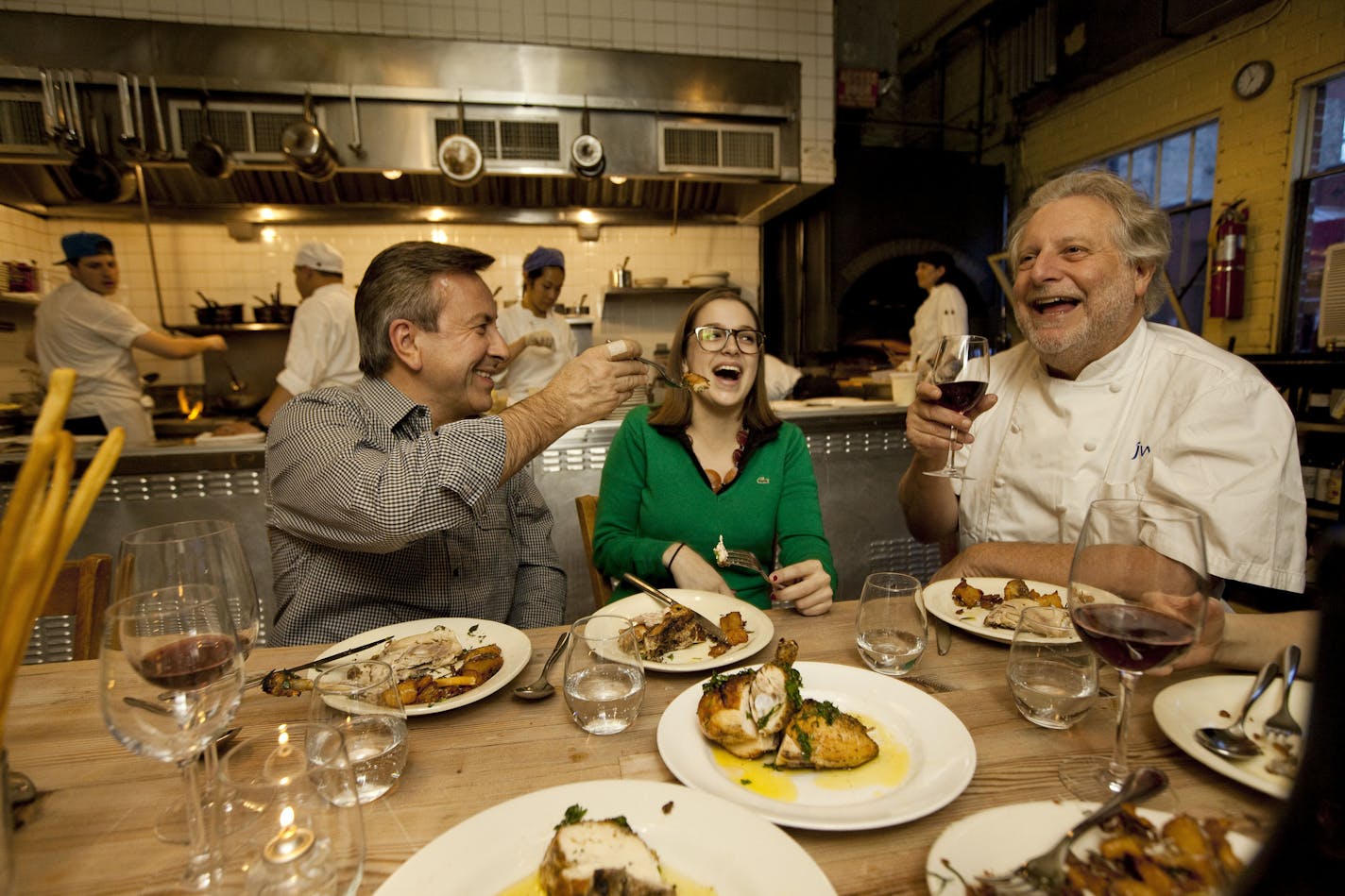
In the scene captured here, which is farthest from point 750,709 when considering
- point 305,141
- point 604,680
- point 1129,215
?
point 305,141

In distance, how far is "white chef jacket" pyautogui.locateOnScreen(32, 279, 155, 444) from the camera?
14.5 ft

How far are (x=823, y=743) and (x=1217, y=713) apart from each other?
597mm

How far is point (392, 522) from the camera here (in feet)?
4.55

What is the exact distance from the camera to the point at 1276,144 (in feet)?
17.3

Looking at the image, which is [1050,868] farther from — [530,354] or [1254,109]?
[1254,109]

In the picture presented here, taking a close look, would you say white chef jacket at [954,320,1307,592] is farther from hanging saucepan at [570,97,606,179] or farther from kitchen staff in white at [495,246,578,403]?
kitchen staff in white at [495,246,578,403]

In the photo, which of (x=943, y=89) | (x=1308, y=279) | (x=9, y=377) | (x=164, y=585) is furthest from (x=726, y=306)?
(x=943, y=89)

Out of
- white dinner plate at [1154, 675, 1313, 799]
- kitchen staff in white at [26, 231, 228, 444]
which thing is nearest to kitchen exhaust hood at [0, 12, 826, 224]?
kitchen staff in white at [26, 231, 228, 444]

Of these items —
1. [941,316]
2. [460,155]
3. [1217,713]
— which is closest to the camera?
[1217,713]

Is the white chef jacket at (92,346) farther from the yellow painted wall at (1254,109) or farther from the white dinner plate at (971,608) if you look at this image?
the yellow painted wall at (1254,109)

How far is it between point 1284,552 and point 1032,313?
0.85 metres

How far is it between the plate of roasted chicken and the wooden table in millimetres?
37

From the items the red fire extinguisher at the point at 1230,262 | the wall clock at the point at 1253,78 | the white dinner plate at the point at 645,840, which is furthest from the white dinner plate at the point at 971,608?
the wall clock at the point at 1253,78

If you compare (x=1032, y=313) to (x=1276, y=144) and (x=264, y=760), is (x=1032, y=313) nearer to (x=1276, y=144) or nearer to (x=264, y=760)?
(x=264, y=760)
